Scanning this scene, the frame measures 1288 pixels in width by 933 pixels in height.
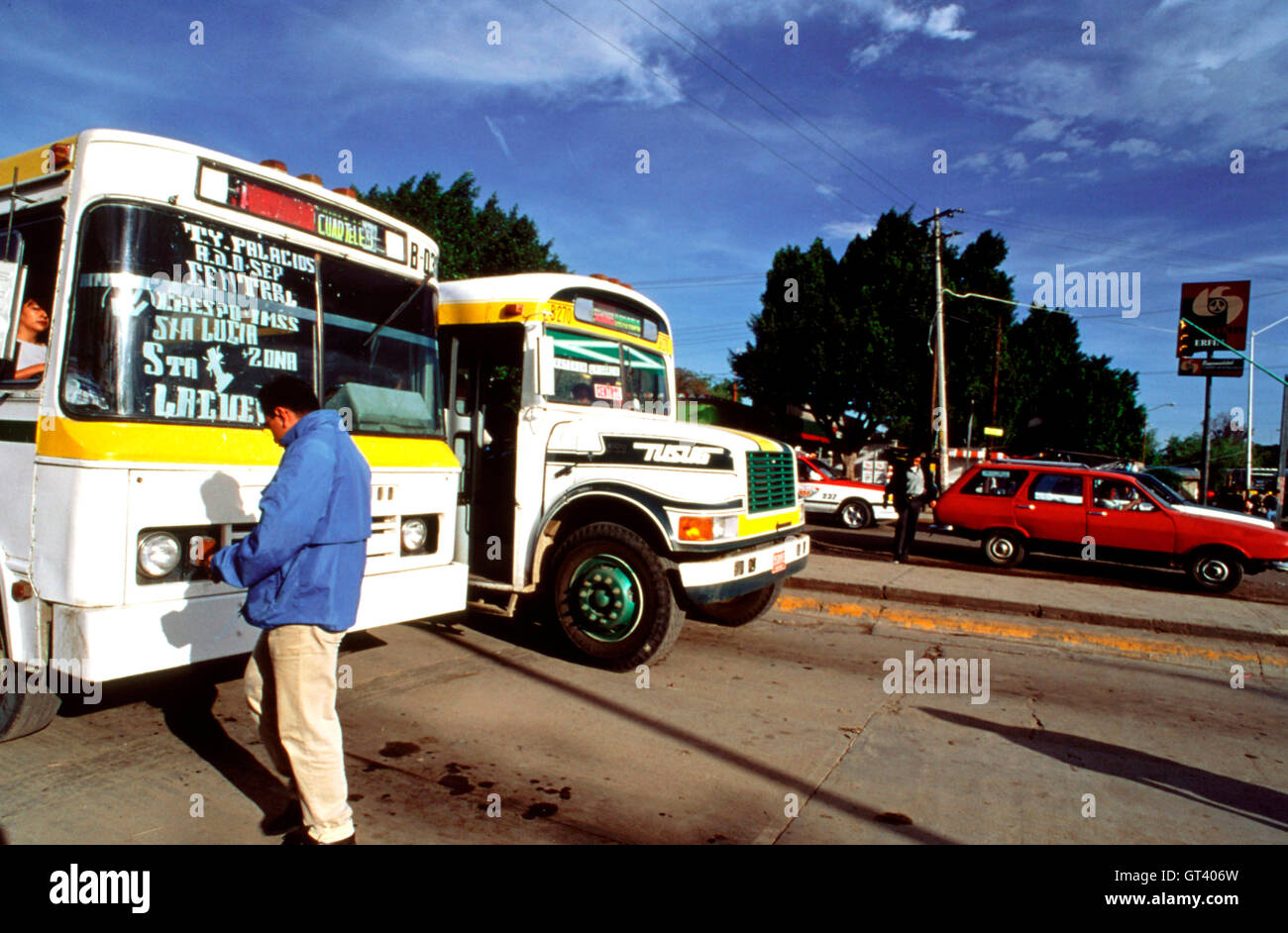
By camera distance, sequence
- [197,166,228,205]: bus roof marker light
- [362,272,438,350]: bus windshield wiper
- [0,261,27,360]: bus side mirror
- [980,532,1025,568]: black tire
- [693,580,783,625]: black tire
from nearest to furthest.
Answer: [0,261,27,360]: bus side mirror < [197,166,228,205]: bus roof marker light < [362,272,438,350]: bus windshield wiper < [693,580,783,625]: black tire < [980,532,1025,568]: black tire

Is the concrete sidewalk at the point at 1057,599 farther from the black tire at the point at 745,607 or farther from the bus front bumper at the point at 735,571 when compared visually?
the bus front bumper at the point at 735,571

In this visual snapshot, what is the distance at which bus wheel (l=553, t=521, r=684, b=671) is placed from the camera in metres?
5.48

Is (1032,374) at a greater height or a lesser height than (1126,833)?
greater

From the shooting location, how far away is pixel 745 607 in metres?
7.25

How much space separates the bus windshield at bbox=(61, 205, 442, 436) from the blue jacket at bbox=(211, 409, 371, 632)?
4.29ft

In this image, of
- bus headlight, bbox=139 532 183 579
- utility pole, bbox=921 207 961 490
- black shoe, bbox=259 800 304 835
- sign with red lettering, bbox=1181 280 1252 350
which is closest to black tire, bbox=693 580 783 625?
black shoe, bbox=259 800 304 835

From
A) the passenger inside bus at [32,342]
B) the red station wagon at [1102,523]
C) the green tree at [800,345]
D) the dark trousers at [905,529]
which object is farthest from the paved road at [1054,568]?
the green tree at [800,345]

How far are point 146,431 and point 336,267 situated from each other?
5.05 ft

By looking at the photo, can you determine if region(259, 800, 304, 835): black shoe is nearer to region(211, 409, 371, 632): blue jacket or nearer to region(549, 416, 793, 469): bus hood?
region(211, 409, 371, 632): blue jacket

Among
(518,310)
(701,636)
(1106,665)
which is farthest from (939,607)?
(518,310)

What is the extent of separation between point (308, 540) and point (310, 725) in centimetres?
69

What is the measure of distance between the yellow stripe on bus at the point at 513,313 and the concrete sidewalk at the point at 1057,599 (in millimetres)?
4254

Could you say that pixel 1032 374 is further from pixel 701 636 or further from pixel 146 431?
pixel 146 431

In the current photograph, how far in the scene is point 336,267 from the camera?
468 cm
